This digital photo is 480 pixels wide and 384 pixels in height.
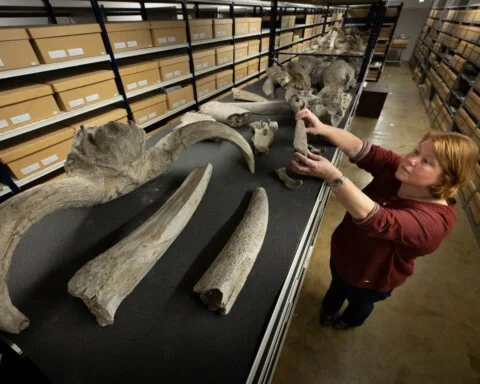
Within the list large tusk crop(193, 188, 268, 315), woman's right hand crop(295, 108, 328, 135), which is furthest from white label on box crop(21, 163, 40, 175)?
woman's right hand crop(295, 108, 328, 135)

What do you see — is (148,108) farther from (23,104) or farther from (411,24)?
(411,24)

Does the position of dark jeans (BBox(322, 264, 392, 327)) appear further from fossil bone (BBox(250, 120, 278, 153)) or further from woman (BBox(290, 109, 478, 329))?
fossil bone (BBox(250, 120, 278, 153))

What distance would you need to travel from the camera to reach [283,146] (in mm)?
1936

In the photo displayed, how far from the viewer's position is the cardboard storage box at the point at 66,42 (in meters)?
2.09

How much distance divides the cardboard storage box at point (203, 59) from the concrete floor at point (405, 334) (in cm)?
345

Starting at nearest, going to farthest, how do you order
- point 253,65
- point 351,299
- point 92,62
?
point 351,299 < point 92,62 < point 253,65

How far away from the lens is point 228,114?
6.88ft

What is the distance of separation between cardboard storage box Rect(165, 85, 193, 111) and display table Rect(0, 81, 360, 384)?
265 centimetres

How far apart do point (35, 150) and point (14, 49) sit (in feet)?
2.76

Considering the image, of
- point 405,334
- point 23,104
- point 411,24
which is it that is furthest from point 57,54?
point 411,24

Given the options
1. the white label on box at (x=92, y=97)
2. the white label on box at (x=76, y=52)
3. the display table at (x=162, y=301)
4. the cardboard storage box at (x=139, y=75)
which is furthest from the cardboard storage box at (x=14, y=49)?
the display table at (x=162, y=301)

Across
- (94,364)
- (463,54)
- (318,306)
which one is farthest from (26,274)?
(463,54)

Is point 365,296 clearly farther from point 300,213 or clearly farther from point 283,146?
point 283,146

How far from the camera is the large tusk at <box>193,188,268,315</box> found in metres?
0.86
